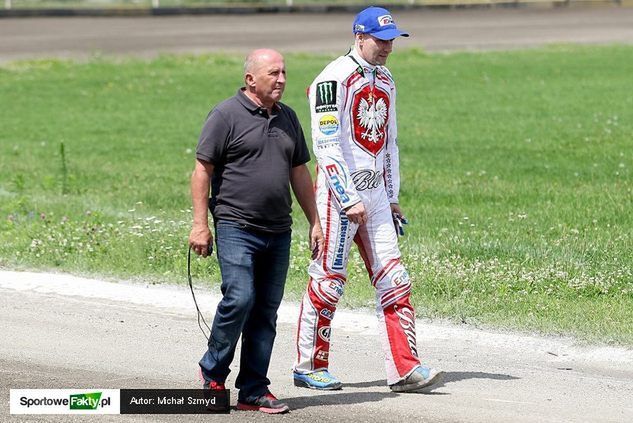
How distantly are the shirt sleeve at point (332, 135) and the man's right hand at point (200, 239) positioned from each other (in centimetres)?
92

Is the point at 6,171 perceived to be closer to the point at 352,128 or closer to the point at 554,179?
the point at 554,179

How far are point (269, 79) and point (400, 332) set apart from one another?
1763 millimetres

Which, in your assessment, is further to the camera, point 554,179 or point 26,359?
point 554,179

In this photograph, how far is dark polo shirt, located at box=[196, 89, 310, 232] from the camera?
7.18 meters

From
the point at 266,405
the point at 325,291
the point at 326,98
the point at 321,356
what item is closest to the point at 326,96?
the point at 326,98

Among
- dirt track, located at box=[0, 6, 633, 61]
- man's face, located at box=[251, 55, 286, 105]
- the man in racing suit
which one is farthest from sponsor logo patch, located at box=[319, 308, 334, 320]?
dirt track, located at box=[0, 6, 633, 61]

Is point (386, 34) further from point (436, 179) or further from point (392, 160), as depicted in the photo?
point (436, 179)

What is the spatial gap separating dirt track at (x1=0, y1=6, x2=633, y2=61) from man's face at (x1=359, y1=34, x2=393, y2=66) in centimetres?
2738

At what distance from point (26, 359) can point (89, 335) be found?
2.54ft

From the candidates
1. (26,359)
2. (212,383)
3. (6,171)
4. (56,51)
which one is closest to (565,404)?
(212,383)

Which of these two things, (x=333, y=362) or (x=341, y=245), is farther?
(x=333, y=362)

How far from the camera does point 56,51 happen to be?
35.6m

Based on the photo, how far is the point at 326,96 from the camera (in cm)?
780

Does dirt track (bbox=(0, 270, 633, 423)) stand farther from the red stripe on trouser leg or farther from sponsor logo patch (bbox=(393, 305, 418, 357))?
sponsor logo patch (bbox=(393, 305, 418, 357))
